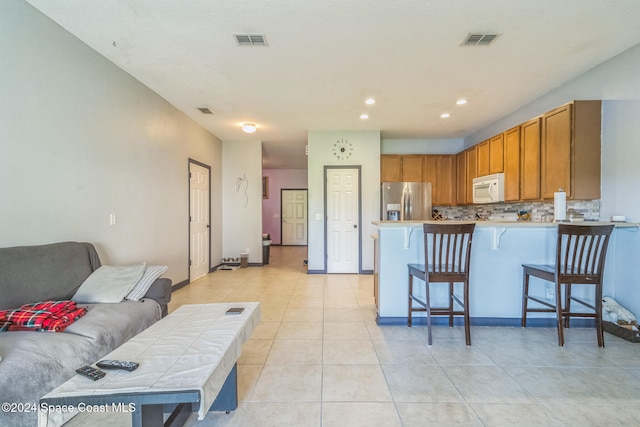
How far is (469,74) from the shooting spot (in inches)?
120

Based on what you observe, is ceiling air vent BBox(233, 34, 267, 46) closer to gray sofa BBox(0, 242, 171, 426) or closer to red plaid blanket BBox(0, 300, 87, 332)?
A: gray sofa BBox(0, 242, 171, 426)

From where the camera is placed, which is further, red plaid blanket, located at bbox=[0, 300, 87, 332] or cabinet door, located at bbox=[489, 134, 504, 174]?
cabinet door, located at bbox=[489, 134, 504, 174]

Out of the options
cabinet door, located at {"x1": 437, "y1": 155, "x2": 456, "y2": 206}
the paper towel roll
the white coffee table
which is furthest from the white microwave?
the white coffee table

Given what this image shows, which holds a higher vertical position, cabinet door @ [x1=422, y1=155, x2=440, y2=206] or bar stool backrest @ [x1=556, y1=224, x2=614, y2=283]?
cabinet door @ [x1=422, y1=155, x2=440, y2=206]

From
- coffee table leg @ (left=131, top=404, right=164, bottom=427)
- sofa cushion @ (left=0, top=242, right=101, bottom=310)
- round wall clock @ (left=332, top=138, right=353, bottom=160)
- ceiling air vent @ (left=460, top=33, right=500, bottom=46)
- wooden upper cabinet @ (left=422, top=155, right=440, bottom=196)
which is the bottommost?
coffee table leg @ (left=131, top=404, right=164, bottom=427)

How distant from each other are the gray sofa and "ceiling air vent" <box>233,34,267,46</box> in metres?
2.22

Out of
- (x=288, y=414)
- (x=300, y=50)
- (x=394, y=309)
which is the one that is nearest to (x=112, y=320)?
(x=288, y=414)

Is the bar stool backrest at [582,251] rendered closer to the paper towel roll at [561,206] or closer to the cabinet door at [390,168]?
the paper towel roll at [561,206]

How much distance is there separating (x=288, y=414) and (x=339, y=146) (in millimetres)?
4468

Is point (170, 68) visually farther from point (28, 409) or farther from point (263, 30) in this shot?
point (28, 409)

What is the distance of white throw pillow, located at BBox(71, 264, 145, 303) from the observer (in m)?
2.11

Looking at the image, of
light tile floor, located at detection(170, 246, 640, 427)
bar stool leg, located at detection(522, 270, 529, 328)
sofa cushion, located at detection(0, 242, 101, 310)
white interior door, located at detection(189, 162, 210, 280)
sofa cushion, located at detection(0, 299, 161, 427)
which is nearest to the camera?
sofa cushion, located at detection(0, 299, 161, 427)

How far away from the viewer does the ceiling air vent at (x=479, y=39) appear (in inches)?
92.9

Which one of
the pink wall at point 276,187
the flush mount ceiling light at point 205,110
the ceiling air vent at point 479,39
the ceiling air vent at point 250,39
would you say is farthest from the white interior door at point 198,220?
the pink wall at point 276,187
